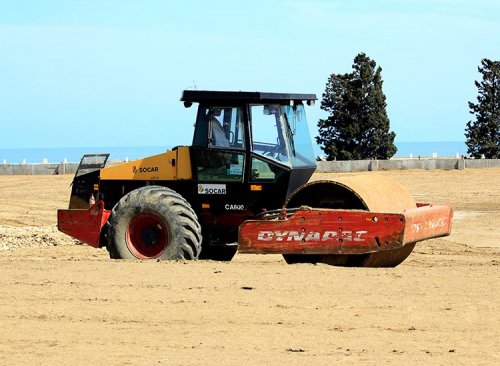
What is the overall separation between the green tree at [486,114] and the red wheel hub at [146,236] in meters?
44.1

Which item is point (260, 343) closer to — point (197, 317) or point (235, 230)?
point (197, 317)

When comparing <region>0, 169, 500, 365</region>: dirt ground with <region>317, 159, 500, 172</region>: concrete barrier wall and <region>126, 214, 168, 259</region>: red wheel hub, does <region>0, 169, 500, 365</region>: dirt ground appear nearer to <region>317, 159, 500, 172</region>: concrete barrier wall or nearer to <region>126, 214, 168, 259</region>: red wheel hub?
<region>126, 214, 168, 259</region>: red wheel hub

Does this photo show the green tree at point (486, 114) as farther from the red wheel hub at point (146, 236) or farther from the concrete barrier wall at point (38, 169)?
the red wheel hub at point (146, 236)

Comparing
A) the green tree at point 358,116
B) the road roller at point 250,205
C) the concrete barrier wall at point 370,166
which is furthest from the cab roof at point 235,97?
the green tree at point 358,116

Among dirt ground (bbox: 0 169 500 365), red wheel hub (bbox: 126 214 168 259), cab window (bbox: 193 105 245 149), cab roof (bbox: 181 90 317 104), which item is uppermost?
cab roof (bbox: 181 90 317 104)

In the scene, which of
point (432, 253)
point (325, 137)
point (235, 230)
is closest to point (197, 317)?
point (235, 230)

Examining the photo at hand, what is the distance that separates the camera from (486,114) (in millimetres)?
58031

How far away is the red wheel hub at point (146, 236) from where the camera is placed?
14.6m

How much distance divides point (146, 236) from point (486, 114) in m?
45.6

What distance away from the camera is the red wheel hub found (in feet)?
48.0

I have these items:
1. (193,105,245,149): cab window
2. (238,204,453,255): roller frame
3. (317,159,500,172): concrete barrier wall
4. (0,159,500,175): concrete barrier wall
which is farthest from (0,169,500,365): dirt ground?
(317,159,500,172): concrete barrier wall

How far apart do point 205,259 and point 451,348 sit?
6.83 m

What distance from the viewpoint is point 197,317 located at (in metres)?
10.5

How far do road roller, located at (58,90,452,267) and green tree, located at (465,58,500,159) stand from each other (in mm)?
43245
